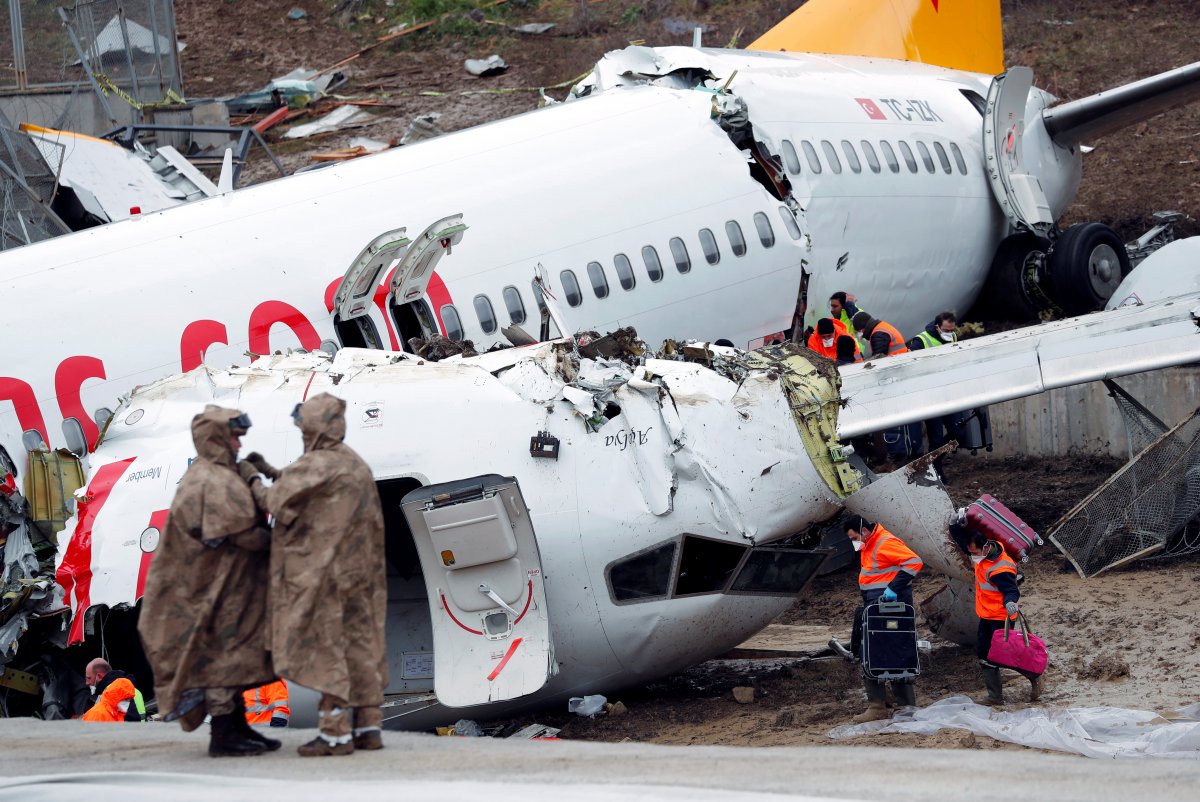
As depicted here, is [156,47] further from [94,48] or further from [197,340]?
[197,340]

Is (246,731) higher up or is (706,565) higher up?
(246,731)

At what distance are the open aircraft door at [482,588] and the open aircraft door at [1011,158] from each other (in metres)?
12.5

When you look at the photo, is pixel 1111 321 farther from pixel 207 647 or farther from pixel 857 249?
pixel 207 647

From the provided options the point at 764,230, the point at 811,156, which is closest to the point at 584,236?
the point at 764,230

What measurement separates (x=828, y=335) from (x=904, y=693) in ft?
21.4

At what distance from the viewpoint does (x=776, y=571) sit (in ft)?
36.4

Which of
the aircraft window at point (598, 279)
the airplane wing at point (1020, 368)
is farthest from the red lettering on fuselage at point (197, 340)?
the airplane wing at point (1020, 368)

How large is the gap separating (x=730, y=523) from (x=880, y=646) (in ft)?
4.51

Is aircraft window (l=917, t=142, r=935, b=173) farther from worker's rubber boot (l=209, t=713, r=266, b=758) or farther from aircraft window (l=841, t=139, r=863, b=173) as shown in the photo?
worker's rubber boot (l=209, t=713, r=266, b=758)

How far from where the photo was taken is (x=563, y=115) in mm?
16609

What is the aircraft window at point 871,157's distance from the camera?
18.5 metres

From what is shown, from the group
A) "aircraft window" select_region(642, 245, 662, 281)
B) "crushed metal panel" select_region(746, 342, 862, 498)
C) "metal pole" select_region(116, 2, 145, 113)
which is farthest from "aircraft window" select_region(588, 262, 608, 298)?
"metal pole" select_region(116, 2, 145, 113)

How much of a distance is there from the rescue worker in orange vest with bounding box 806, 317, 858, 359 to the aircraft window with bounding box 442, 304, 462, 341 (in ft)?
14.0

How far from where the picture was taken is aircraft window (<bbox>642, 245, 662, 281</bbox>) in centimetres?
1570
